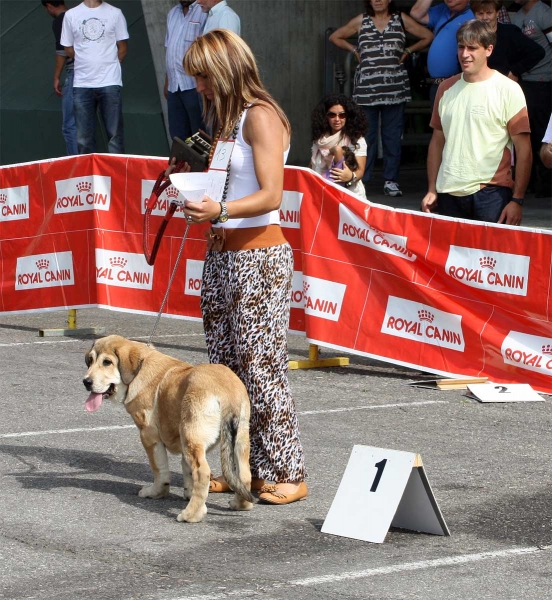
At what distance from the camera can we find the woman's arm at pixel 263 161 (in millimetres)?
5473

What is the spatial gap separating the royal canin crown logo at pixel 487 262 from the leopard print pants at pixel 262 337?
287 cm

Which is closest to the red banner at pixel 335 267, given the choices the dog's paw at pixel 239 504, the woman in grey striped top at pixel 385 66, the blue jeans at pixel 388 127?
the dog's paw at pixel 239 504

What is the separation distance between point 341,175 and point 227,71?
4.35 m

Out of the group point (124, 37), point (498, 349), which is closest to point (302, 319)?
point (498, 349)

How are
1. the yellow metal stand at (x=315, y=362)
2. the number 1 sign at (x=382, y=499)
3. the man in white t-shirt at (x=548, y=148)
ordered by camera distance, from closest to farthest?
the number 1 sign at (x=382, y=499)
the man in white t-shirt at (x=548, y=148)
the yellow metal stand at (x=315, y=362)

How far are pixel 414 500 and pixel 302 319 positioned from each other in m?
4.09

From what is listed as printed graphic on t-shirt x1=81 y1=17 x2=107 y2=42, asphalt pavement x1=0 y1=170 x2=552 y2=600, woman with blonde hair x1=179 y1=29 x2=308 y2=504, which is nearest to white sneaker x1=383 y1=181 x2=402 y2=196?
printed graphic on t-shirt x1=81 y1=17 x2=107 y2=42

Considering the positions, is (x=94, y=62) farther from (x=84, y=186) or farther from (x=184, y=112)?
(x=84, y=186)

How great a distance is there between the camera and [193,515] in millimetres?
5504

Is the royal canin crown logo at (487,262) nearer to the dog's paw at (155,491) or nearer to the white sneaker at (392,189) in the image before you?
the dog's paw at (155,491)

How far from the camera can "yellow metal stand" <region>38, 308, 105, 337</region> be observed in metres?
10.4

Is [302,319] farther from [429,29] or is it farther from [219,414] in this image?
[429,29]

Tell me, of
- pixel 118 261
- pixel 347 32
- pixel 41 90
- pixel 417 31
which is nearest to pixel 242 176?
pixel 118 261

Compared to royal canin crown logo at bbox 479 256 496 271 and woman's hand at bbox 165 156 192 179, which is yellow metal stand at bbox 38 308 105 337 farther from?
woman's hand at bbox 165 156 192 179
